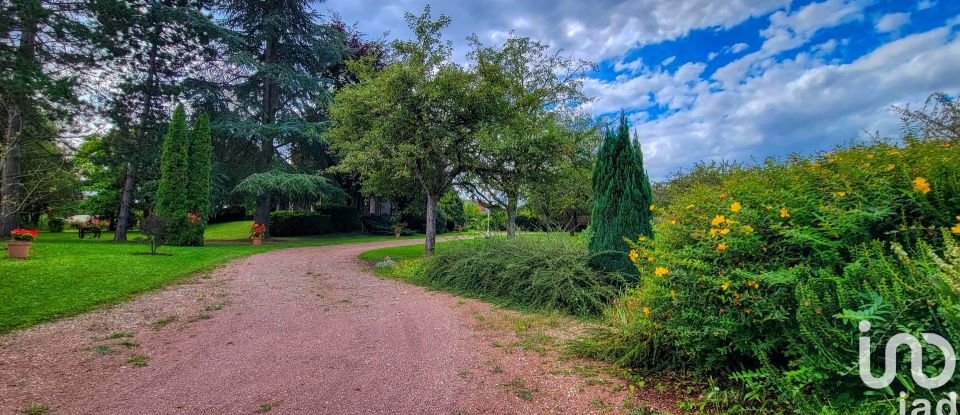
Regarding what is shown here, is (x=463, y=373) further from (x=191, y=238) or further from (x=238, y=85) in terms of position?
(x=238, y=85)

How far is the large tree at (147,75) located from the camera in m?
17.1

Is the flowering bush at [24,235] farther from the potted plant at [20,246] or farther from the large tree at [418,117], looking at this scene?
the large tree at [418,117]

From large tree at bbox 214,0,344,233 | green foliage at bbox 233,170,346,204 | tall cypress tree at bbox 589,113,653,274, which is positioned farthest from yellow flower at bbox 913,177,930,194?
large tree at bbox 214,0,344,233

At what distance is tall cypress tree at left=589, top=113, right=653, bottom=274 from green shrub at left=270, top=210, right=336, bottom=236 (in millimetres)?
20193

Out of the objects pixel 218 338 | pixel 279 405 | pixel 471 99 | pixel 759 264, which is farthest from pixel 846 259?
pixel 471 99

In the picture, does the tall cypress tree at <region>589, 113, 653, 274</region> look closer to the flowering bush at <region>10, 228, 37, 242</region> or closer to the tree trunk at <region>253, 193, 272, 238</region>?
the flowering bush at <region>10, 228, 37, 242</region>

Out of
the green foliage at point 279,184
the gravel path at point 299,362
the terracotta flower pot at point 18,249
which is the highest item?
the green foliage at point 279,184

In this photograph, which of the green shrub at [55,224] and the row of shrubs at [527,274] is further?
the green shrub at [55,224]

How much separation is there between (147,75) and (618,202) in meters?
20.9

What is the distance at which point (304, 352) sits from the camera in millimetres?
3977

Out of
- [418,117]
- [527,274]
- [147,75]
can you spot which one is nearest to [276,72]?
[147,75]

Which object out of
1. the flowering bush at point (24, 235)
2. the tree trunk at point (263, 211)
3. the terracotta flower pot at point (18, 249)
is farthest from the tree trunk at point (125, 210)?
the terracotta flower pot at point (18, 249)

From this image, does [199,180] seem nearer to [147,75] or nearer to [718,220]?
[147,75]

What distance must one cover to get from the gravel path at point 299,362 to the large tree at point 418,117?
188 inches
